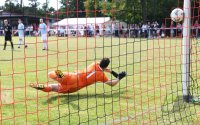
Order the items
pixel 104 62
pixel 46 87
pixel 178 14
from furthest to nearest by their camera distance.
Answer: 1. pixel 104 62
2. pixel 46 87
3. pixel 178 14

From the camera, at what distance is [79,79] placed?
295 inches

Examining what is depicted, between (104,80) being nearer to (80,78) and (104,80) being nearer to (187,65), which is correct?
(80,78)

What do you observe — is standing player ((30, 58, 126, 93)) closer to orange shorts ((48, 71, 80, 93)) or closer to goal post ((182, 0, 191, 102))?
orange shorts ((48, 71, 80, 93))

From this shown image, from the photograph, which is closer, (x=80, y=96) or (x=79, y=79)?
(x=79, y=79)

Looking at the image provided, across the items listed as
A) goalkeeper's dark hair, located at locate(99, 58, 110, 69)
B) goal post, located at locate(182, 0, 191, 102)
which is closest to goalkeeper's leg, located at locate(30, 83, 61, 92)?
goalkeeper's dark hair, located at locate(99, 58, 110, 69)

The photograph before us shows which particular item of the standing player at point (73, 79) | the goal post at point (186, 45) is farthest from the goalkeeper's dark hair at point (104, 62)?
the goal post at point (186, 45)

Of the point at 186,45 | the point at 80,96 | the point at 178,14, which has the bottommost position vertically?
the point at 80,96

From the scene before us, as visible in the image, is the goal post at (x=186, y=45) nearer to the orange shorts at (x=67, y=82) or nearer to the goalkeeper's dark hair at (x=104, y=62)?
the goalkeeper's dark hair at (x=104, y=62)

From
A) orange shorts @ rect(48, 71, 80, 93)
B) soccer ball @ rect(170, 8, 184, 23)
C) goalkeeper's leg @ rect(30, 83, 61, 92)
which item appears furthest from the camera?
orange shorts @ rect(48, 71, 80, 93)

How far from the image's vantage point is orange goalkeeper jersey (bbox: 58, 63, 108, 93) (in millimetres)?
7402

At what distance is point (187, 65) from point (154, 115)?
1.38 meters

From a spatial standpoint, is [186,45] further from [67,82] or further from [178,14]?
[67,82]

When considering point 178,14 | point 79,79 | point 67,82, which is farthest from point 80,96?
point 178,14

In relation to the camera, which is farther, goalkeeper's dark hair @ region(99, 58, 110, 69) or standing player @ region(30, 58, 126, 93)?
goalkeeper's dark hair @ region(99, 58, 110, 69)
